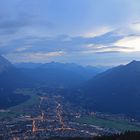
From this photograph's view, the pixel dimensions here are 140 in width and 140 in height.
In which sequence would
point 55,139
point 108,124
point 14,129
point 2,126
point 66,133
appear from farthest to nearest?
point 108,124, point 2,126, point 14,129, point 66,133, point 55,139

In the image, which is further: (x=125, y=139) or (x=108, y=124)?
(x=108, y=124)

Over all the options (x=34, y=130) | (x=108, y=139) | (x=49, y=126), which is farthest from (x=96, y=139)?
(x=49, y=126)

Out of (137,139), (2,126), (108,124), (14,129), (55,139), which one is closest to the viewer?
(137,139)

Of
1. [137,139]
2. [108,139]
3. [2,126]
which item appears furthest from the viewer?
[2,126]

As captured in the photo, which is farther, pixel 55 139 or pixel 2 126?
pixel 2 126

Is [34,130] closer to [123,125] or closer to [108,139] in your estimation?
[123,125]

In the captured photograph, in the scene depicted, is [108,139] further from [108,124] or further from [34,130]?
[108,124]

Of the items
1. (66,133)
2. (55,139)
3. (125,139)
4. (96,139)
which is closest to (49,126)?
(66,133)

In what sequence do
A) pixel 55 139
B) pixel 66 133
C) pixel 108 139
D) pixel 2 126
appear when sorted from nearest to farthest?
pixel 108 139
pixel 55 139
pixel 66 133
pixel 2 126

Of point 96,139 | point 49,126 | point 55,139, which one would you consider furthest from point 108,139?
point 49,126
